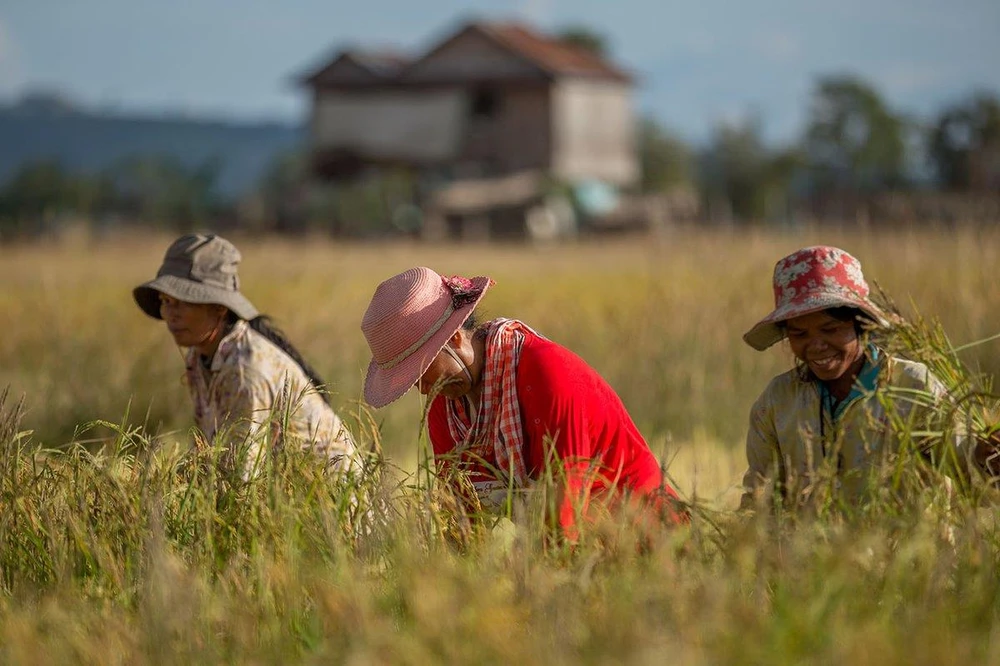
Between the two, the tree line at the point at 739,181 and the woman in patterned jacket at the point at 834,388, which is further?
the tree line at the point at 739,181

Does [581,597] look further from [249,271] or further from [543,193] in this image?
[543,193]

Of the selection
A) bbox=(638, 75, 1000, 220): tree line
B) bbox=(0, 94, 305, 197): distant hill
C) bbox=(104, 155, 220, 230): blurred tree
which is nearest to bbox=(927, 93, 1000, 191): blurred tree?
bbox=(638, 75, 1000, 220): tree line

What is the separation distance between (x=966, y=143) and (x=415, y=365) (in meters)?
35.3

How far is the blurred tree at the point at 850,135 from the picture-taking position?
46094mm

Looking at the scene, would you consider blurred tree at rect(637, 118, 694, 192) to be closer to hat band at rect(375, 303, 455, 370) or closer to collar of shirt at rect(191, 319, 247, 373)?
collar of shirt at rect(191, 319, 247, 373)

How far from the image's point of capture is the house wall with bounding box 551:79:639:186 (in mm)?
44312

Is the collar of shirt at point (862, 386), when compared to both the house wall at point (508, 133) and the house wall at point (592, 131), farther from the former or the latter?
the house wall at point (508, 133)

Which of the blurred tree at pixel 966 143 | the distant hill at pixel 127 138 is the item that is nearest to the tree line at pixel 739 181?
the blurred tree at pixel 966 143

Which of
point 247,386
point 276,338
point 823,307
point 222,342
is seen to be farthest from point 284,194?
point 823,307

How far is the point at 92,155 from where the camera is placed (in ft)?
225

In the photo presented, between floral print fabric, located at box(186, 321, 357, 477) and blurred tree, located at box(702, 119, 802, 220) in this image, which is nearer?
floral print fabric, located at box(186, 321, 357, 477)

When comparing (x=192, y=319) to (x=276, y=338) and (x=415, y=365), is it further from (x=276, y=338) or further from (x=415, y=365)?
(x=415, y=365)

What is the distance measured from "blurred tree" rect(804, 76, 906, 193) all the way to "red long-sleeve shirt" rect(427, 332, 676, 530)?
139ft

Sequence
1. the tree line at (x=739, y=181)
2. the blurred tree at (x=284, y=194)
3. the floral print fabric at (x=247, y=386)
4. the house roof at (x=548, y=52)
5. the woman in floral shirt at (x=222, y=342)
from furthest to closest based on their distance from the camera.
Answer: the house roof at (x=548, y=52) → the blurred tree at (x=284, y=194) → the tree line at (x=739, y=181) → the woman in floral shirt at (x=222, y=342) → the floral print fabric at (x=247, y=386)
